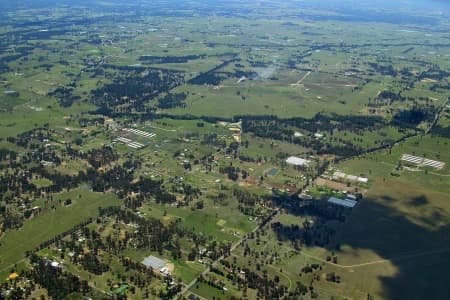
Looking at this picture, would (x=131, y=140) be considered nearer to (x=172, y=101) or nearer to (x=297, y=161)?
(x=172, y=101)

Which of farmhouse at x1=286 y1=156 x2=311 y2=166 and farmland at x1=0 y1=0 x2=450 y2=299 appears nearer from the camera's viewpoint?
farmland at x1=0 y1=0 x2=450 y2=299

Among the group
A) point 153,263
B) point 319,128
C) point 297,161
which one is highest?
point 319,128

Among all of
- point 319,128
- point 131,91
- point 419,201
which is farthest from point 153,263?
point 131,91

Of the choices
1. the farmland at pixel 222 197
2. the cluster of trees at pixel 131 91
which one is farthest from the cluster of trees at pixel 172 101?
the cluster of trees at pixel 131 91

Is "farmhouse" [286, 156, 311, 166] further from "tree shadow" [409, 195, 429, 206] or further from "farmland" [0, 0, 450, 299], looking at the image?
"tree shadow" [409, 195, 429, 206]

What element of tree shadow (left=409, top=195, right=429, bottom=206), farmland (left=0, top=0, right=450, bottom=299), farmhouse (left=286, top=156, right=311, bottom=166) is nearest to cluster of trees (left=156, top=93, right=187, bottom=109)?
farmland (left=0, top=0, right=450, bottom=299)

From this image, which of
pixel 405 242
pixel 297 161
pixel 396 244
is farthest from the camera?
pixel 297 161

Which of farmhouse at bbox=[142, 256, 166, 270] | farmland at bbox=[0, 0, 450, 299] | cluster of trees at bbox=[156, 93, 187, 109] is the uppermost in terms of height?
cluster of trees at bbox=[156, 93, 187, 109]

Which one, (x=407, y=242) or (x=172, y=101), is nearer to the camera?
(x=407, y=242)

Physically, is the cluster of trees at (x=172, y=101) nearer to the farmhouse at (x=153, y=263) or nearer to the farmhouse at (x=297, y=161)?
the farmhouse at (x=297, y=161)

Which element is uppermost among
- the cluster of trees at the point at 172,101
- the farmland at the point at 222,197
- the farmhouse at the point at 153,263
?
the cluster of trees at the point at 172,101
